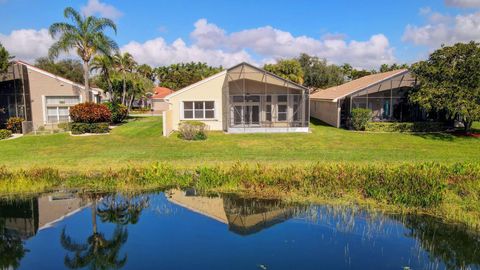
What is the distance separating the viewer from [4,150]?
60.9 feet

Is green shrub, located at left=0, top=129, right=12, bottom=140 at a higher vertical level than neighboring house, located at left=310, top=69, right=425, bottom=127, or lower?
lower

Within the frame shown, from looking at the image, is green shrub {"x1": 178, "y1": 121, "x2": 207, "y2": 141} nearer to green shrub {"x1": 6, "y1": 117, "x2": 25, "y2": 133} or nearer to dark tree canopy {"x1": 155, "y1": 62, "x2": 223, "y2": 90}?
green shrub {"x1": 6, "y1": 117, "x2": 25, "y2": 133}

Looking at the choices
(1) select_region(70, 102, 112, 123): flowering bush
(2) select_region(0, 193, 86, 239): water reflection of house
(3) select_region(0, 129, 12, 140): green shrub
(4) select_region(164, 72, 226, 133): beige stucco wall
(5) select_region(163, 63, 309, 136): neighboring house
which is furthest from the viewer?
(4) select_region(164, 72, 226, 133): beige stucco wall

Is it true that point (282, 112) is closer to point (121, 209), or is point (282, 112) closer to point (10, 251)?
point (121, 209)

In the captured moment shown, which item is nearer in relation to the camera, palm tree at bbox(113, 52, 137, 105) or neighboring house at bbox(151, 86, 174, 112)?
palm tree at bbox(113, 52, 137, 105)

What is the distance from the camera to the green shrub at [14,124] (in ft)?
83.7

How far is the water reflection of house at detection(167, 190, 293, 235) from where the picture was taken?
9.26 m

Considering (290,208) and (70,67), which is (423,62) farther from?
(70,67)

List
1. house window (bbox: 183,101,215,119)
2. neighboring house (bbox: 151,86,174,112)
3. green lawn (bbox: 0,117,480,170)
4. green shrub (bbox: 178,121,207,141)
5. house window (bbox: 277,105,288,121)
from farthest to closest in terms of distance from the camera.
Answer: neighboring house (bbox: 151,86,174,112) < house window (bbox: 277,105,288,121) < house window (bbox: 183,101,215,119) < green shrub (bbox: 178,121,207,141) < green lawn (bbox: 0,117,480,170)

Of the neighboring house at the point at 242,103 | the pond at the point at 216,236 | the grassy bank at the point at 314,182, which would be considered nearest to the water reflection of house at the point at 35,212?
the pond at the point at 216,236

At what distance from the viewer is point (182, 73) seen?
74125 millimetres

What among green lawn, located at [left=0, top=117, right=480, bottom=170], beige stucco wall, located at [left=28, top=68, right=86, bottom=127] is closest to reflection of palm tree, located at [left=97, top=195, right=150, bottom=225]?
green lawn, located at [left=0, top=117, right=480, bottom=170]

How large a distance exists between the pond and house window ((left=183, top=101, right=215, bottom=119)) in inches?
627

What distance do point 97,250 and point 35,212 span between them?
345 cm
